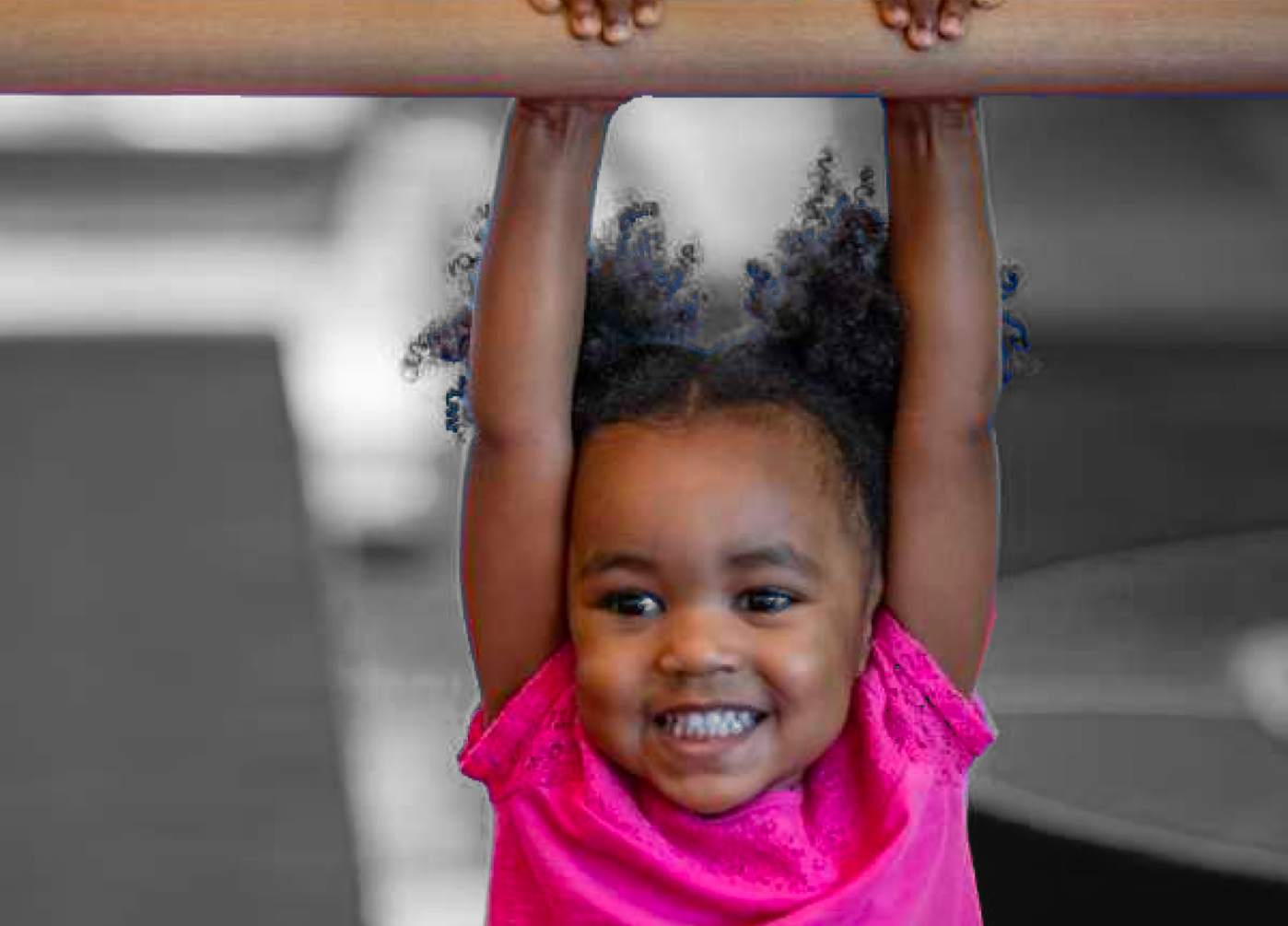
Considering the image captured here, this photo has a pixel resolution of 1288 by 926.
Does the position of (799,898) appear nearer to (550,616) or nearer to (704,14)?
(550,616)

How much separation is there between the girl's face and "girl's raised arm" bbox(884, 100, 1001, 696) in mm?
40

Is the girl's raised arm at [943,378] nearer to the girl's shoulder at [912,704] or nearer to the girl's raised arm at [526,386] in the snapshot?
the girl's shoulder at [912,704]

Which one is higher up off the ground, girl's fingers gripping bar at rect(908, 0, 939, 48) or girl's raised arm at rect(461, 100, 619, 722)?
girl's fingers gripping bar at rect(908, 0, 939, 48)

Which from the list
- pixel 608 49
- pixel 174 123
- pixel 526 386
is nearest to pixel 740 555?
pixel 526 386

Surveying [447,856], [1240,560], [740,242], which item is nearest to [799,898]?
[447,856]

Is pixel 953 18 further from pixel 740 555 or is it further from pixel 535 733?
pixel 535 733

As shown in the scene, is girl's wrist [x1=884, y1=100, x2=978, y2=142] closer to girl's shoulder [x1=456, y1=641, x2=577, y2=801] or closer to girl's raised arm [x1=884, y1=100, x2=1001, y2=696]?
girl's raised arm [x1=884, y1=100, x2=1001, y2=696]

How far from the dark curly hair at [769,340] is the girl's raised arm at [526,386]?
0.11 ft

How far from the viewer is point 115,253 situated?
3252 mm

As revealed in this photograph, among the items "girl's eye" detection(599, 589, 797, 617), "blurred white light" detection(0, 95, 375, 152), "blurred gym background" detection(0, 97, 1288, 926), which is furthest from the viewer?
"blurred white light" detection(0, 95, 375, 152)

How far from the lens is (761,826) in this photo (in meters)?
0.95

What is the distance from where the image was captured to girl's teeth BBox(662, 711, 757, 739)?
917 mm

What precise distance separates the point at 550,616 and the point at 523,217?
0.62 ft

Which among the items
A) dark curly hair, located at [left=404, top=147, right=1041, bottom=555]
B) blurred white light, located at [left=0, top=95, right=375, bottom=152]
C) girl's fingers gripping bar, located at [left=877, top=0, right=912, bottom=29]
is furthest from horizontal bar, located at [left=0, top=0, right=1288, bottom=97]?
blurred white light, located at [left=0, top=95, right=375, bottom=152]
